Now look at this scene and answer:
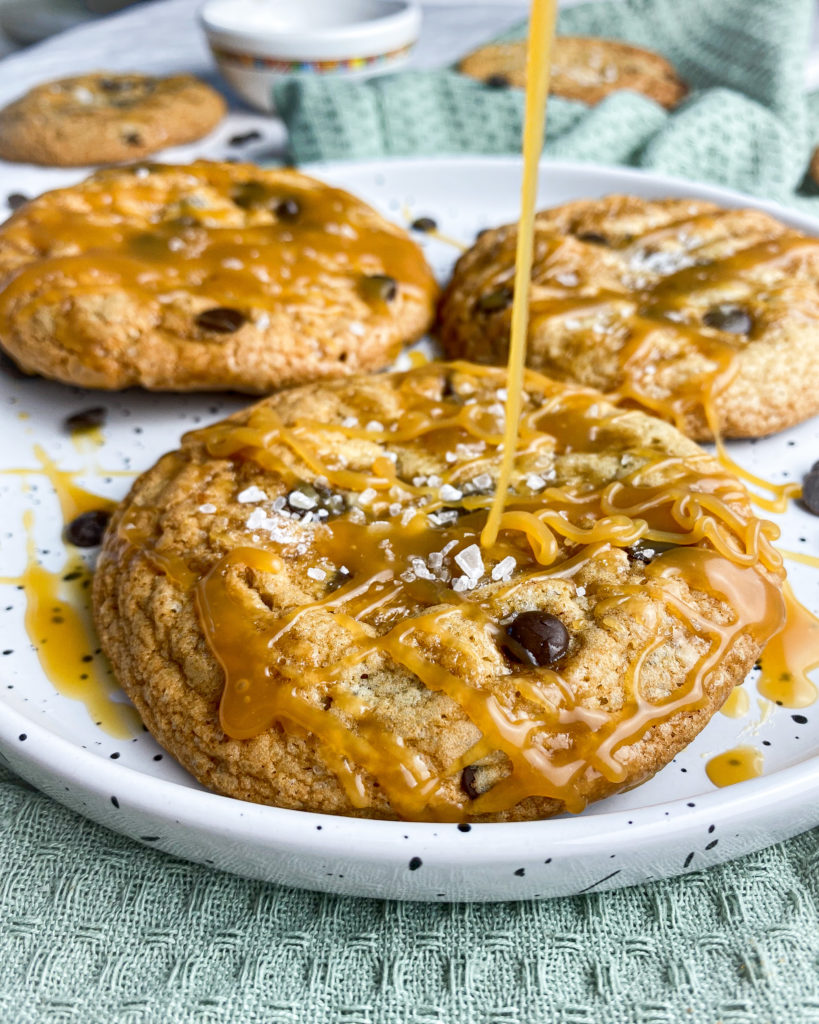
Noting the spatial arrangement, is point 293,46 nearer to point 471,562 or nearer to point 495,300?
point 495,300

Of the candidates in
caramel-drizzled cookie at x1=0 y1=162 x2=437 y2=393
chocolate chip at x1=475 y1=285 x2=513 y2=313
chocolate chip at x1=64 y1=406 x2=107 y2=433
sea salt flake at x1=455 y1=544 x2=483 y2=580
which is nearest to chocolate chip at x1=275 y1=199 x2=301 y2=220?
caramel-drizzled cookie at x1=0 y1=162 x2=437 y2=393

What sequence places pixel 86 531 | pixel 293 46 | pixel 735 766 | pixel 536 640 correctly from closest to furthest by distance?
1. pixel 536 640
2. pixel 735 766
3. pixel 86 531
4. pixel 293 46

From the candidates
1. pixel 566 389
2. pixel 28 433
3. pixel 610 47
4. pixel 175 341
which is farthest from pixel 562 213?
pixel 610 47

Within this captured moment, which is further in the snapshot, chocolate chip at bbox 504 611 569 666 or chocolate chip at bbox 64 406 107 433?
chocolate chip at bbox 64 406 107 433

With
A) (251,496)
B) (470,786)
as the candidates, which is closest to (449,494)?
(251,496)

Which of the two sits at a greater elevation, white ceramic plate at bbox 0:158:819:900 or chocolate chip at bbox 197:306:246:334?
chocolate chip at bbox 197:306:246:334

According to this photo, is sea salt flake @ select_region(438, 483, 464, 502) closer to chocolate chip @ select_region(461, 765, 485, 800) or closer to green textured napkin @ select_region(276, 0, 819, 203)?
chocolate chip @ select_region(461, 765, 485, 800)

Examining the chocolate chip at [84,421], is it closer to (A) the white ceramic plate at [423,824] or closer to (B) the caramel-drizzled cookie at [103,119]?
(A) the white ceramic plate at [423,824]
